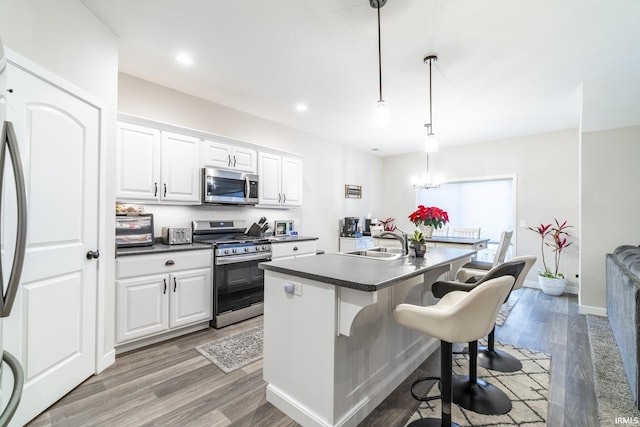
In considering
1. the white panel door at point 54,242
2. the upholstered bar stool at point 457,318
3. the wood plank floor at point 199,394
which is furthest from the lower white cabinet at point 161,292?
the upholstered bar stool at point 457,318

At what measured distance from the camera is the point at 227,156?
3.68 metres

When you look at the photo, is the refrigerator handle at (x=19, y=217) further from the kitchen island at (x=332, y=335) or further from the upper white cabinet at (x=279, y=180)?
the upper white cabinet at (x=279, y=180)

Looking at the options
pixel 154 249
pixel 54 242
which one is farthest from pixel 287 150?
pixel 54 242

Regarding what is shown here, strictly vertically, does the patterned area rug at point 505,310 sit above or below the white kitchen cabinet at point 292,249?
below

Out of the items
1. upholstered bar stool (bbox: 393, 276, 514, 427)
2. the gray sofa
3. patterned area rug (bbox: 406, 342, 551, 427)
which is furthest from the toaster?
the gray sofa

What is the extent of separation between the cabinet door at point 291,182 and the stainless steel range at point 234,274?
1029 millimetres

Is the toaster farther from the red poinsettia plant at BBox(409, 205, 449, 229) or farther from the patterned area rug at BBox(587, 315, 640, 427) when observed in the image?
the patterned area rug at BBox(587, 315, 640, 427)

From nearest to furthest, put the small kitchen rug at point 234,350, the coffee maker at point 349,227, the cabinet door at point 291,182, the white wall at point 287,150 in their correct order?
the small kitchen rug at point 234,350 < the white wall at point 287,150 < the cabinet door at point 291,182 < the coffee maker at point 349,227

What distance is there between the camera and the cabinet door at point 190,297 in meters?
2.85

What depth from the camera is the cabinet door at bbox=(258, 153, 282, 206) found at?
4.11 metres

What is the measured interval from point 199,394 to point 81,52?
2607 millimetres

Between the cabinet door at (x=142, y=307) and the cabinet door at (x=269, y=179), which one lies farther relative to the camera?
the cabinet door at (x=269, y=179)

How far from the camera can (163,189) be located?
122 inches

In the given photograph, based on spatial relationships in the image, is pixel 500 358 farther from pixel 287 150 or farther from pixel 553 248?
pixel 287 150
